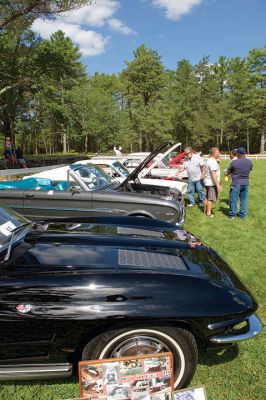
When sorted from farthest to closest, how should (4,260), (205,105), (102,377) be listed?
(205,105), (4,260), (102,377)

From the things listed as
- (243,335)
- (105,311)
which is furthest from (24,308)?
(243,335)

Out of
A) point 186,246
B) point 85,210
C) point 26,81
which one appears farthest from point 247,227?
point 26,81

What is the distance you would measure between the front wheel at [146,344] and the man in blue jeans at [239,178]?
631 centimetres

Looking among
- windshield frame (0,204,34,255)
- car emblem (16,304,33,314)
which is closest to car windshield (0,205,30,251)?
windshield frame (0,204,34,255)

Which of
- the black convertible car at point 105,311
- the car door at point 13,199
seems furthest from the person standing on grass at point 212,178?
the black convertible car at point 105,311

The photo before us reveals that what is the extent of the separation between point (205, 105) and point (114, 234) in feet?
176

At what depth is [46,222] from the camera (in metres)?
4.03

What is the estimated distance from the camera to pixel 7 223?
340cm

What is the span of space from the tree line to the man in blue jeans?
1995 cm

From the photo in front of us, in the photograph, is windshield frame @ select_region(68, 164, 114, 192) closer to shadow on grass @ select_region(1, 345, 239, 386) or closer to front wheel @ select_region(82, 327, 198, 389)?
shadow on grass @ select_region(1, 345, 239, 386)

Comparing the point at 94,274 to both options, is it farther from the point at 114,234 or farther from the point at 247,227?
the point at 247,227

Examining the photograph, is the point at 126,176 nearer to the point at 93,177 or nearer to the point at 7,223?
the point at 93,177

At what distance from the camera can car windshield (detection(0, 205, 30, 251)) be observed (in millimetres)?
3105

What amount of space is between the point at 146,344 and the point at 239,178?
6474 millimetres
